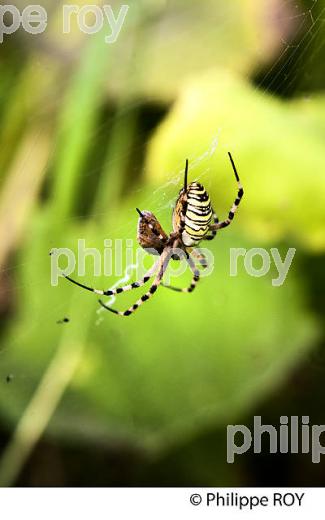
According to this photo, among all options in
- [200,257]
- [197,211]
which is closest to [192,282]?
[200,257]

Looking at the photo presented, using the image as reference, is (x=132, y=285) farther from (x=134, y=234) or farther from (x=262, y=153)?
(x=262, y=153)

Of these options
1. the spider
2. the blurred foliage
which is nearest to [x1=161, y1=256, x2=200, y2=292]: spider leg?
the spider

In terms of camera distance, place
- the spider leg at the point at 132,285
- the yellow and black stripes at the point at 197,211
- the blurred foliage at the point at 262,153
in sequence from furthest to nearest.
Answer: the spider leg at the point at 132,285, the blurred foliage at the point at 262,153, the yellow and black stripes at the point at 197,211

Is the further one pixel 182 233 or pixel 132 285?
pixel 132 285

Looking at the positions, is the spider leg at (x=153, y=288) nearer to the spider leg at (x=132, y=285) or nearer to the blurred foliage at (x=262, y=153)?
the spider leg at (x=132, y=285)

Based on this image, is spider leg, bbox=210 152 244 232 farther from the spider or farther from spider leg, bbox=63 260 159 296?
spider leg, bbox=63 260 159 296

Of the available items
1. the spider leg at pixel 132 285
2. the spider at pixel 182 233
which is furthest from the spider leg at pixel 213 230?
the spider leg at pixel 132 285
